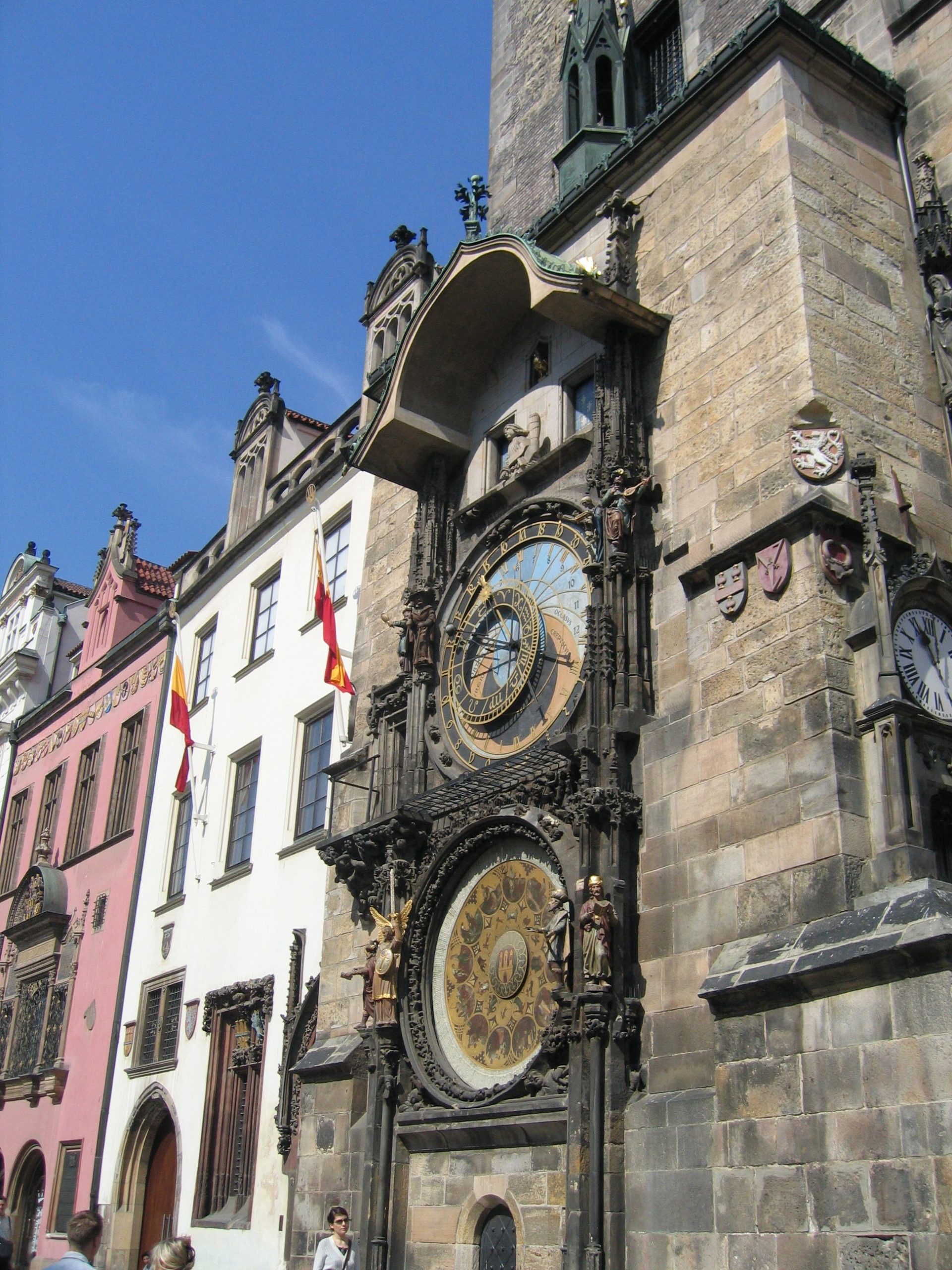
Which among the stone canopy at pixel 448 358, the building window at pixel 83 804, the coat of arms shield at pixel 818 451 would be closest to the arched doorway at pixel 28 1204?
the building window at pixel 83 804

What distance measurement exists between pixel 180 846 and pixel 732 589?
12623mm

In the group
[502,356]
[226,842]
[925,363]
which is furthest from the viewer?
[226,842]

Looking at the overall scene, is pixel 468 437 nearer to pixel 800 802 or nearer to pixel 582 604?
pixel 582 604

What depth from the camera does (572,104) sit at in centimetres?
1428

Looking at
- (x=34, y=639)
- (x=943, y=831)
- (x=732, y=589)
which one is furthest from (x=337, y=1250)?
(x=34, y=639)

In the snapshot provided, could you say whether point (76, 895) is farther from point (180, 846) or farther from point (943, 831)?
point (943, 831)

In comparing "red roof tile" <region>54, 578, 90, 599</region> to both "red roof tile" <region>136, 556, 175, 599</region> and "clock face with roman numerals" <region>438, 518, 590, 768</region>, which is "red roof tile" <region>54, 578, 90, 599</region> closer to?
"red roof tile" <region>136, 556, 175, 599</region>

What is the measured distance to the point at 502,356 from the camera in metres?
12.9

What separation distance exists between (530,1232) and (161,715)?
1398 centimetres

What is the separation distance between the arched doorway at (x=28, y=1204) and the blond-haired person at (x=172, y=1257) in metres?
17.8

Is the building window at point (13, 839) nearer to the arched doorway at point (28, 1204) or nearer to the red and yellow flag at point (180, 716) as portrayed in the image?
the arched doorway at point (28, 1204)

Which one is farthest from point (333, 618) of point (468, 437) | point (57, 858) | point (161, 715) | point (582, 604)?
point (57, 858)

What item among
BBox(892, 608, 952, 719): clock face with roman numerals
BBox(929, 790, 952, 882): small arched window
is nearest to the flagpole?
BBox(892, 608, 952, 719): clock face with roman numerals

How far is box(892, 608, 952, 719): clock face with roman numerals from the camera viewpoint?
8188 millimetres
